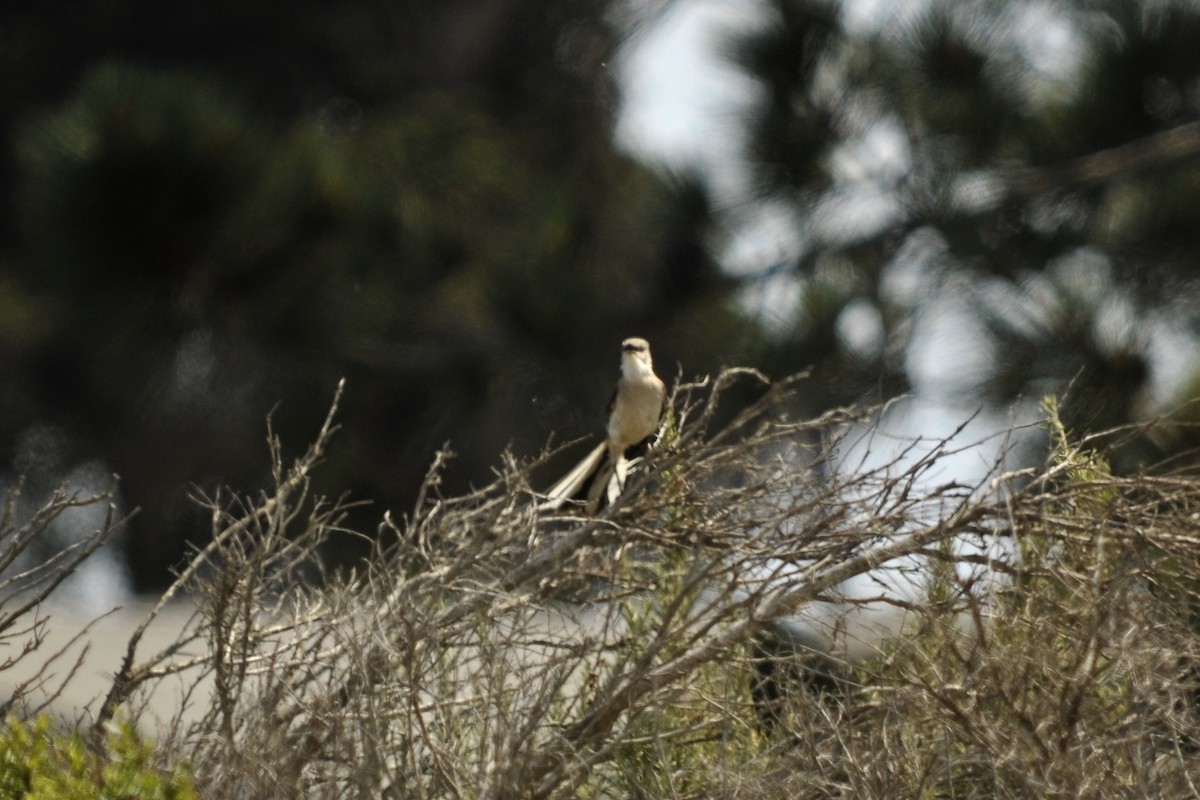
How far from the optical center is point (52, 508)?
17.3 feet

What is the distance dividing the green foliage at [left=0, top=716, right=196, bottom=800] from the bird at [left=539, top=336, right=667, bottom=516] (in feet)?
8.27

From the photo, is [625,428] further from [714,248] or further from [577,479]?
[714,248]

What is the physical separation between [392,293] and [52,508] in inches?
243

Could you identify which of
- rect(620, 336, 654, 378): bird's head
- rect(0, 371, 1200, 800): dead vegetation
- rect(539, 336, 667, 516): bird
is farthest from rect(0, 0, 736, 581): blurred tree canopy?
rect(0, 371, 1200, 800): dead vegetation

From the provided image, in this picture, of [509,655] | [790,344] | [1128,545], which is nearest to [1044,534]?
Answer: [1128,545]

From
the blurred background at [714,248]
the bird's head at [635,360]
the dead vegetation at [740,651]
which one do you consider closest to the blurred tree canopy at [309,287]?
the blurred background at [714,248]

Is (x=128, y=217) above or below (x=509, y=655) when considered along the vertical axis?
above

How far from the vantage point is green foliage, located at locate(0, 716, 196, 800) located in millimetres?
4145

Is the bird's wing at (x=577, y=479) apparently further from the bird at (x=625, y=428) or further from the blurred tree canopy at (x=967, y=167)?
the blurred tree canopy at (x=967, y=167)

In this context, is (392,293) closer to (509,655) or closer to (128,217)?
(128,217)

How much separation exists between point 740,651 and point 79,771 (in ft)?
6.80

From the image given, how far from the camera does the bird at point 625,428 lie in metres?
6.85

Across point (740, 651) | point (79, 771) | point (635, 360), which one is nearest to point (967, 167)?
point (635, 360)

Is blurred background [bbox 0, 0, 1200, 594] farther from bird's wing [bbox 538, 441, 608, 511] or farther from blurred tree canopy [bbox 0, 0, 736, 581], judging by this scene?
bird's wing [bbox 538, 441, 608, 511]
